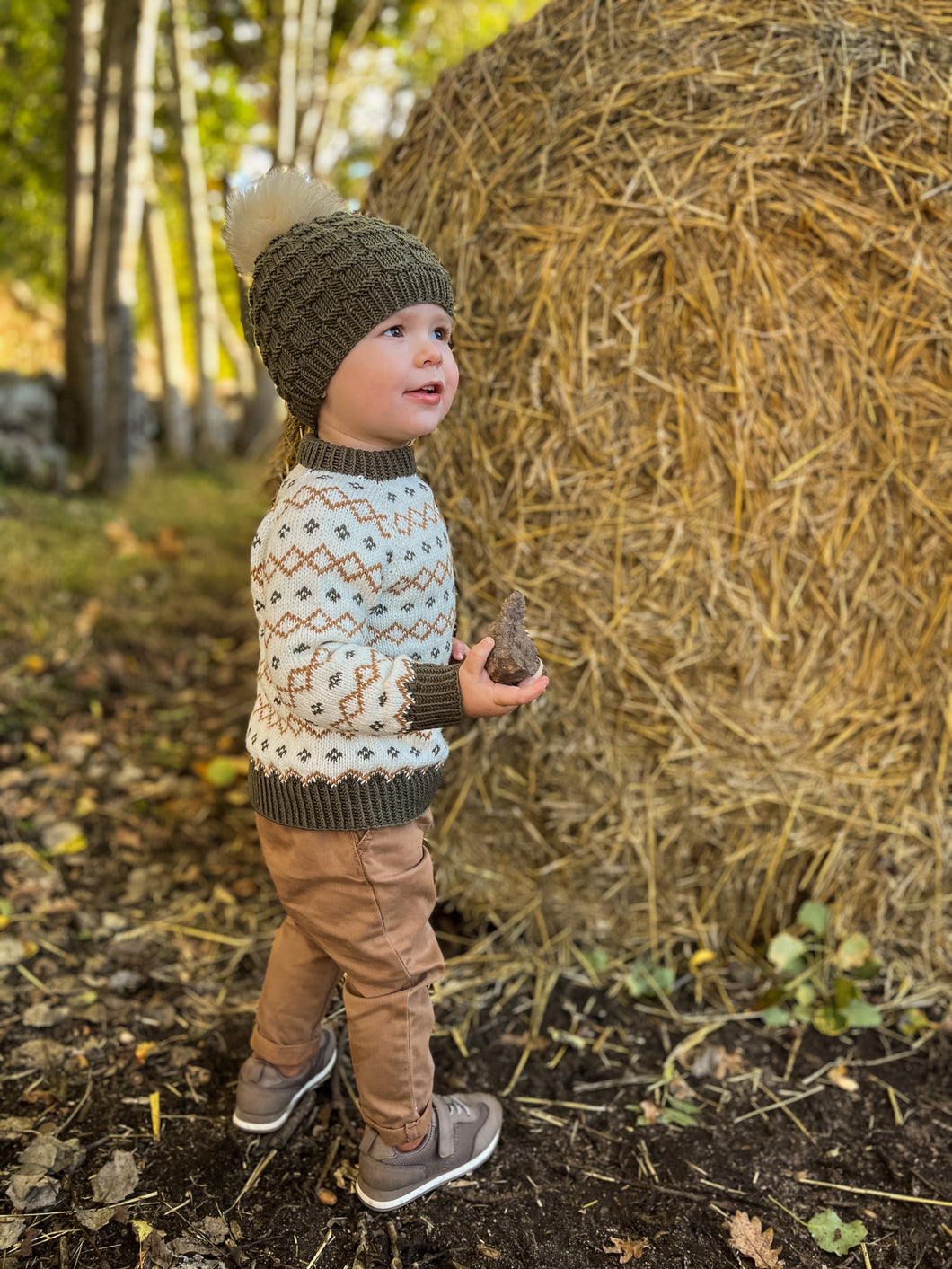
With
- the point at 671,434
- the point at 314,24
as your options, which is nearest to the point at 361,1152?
the point at 671,434

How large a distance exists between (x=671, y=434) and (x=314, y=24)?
810cm

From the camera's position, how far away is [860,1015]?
2.52 m

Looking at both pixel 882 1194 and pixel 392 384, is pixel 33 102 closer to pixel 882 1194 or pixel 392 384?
pixel 392 384

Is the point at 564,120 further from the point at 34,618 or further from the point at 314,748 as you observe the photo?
the point at 34,618

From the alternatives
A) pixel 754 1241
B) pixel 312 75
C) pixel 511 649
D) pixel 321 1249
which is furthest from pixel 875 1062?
pixel 312 75

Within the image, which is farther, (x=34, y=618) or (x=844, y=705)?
(x=34, y=618)

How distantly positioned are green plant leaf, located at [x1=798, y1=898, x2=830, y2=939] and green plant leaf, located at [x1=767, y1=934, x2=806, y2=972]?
0.20 ft

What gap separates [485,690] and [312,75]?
918cm

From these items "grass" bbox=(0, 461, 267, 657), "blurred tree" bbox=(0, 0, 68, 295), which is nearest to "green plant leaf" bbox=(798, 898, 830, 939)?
"grass" bbox=(0, 461, 267, 657)

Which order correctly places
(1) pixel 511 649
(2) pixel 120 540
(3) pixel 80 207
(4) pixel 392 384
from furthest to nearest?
(3) pixel 80 207 < (2) pixel 120 540 < (4) pixel 392 384 < (1) pixel 511 649

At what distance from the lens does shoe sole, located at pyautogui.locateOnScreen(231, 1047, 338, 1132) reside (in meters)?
2.06

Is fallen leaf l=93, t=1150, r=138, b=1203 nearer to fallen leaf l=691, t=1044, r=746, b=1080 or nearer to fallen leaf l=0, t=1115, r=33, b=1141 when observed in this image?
fallen leaf l=0, t=1115, r=33, b=1141

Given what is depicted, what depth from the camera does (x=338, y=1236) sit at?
1857mm

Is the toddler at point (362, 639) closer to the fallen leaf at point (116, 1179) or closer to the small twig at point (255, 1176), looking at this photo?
the small twig at point (255, 1176)
